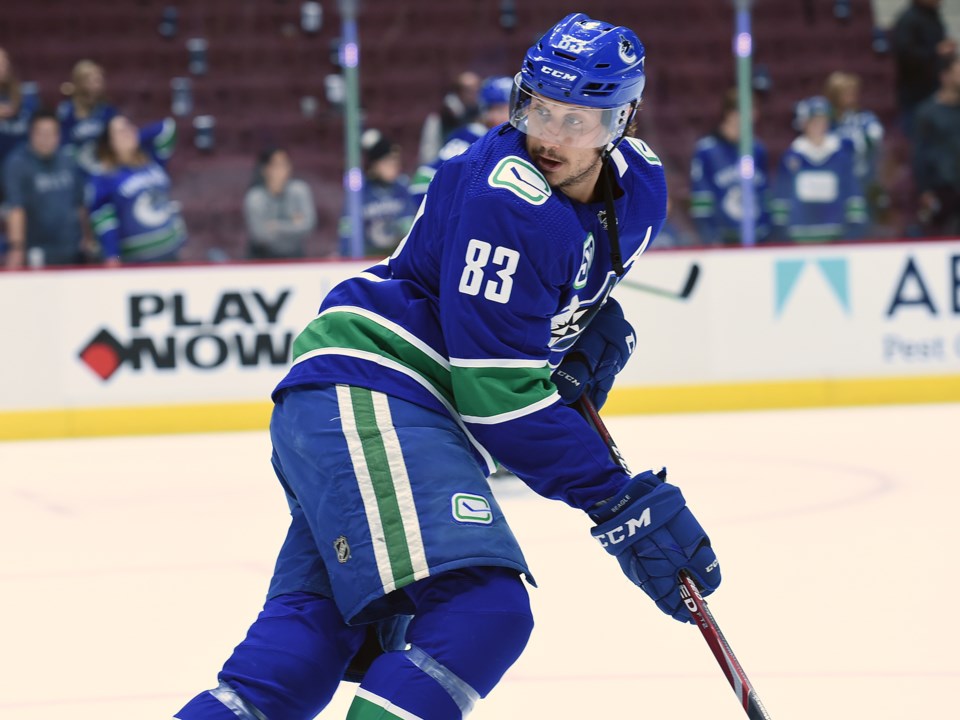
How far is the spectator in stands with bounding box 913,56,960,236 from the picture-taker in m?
6.66

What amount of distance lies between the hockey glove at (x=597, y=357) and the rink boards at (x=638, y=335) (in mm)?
4173

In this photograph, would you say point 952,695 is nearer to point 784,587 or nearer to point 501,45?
point 784,587

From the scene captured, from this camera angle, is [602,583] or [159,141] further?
[159,141]

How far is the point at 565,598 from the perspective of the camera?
3377 millimetres

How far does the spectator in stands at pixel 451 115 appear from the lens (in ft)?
21.6

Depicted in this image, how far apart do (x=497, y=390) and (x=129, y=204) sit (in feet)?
16.4

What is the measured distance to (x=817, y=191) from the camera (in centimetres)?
669

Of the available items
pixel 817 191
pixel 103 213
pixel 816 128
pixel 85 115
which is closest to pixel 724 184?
pixel 817 191

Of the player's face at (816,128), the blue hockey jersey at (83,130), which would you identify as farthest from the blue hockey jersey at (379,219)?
the player's face at (816,128)

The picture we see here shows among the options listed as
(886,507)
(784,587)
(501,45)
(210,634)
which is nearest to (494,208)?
(210,634)

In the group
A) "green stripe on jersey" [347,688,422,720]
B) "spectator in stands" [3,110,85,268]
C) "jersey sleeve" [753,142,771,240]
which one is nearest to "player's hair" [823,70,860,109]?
"jersey sleeve" [753,142,771,240]

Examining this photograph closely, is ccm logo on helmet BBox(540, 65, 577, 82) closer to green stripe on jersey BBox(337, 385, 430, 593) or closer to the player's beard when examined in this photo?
the player's beard

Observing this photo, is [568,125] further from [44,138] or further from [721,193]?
[44,138]

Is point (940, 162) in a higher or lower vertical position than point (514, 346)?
lower
